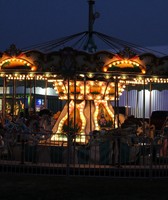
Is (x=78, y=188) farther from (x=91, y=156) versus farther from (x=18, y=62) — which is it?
(x=18, y=62)

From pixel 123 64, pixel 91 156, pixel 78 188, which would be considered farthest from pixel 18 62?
pixel 78 188

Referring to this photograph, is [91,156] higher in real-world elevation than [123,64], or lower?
lower

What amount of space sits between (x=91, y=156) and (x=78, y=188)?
8.64 feet

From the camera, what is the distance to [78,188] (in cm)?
995

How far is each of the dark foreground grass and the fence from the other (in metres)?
0.36

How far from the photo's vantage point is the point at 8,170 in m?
11.9

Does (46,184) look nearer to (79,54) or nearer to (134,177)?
(134,177)

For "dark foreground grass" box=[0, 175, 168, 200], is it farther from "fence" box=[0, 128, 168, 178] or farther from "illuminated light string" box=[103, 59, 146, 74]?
"illuminated light string" box=[103, 59, 146, 74]

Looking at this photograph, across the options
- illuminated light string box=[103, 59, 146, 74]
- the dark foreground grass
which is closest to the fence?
the dark foreground grass

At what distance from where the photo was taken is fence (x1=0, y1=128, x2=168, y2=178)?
11.6 m

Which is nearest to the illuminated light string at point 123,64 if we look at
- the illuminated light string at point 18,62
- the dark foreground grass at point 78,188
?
the illuminated light string at point 18,62

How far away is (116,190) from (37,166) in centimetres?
250

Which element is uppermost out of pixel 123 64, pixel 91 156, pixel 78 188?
pixel 123 64

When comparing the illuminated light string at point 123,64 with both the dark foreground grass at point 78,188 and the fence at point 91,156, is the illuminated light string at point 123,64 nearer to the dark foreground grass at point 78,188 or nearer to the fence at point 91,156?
the fence at point 91,156
